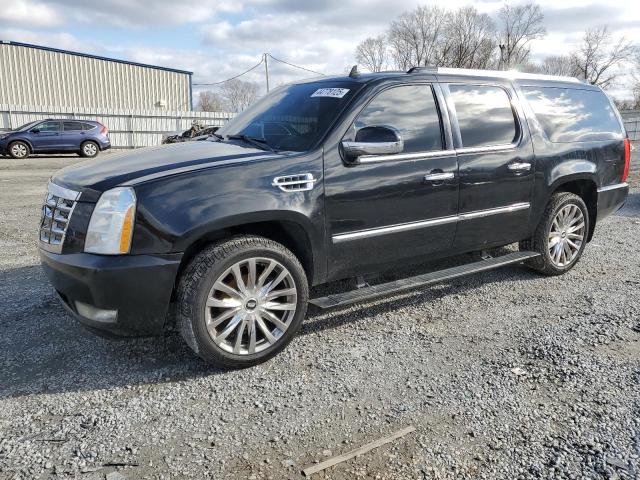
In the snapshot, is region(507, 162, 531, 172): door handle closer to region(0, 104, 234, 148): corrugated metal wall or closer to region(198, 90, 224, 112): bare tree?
region(0, 104, 234, 148): corrugated metal wall

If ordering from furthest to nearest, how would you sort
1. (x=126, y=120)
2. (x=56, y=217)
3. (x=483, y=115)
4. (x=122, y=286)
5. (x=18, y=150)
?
1. (x=126, y=120)
2. (x=18, y=150)
3. (x=483, y=115)
4. (x=56, y=217)
5. (x=122, y=286)

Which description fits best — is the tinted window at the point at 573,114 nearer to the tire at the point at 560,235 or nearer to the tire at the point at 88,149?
the tire at the point at 560,235

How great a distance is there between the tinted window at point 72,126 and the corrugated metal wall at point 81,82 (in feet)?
39.6

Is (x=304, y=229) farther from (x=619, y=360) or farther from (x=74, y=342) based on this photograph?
(x=619, y=360)

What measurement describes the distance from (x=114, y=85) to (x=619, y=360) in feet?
121

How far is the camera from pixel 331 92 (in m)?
3.94

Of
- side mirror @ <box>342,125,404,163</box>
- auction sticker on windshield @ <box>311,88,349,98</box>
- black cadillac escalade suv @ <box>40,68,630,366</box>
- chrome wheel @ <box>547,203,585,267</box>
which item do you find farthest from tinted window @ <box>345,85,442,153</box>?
chrome wheel @ <box>547,203,585,267</box>

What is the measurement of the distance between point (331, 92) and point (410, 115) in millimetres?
619

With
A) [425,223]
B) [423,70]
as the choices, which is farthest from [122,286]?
[423,70]

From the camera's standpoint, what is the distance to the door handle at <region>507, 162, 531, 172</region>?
4457mm

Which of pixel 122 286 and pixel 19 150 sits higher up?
pixel 19 150

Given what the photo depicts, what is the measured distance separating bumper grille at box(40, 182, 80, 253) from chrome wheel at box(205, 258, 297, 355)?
96cm

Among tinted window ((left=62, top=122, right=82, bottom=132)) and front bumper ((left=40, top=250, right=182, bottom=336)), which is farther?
tinted window ((left=62, top=122, right=82, bottom=132))

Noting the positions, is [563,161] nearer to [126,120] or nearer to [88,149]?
[88,149]
